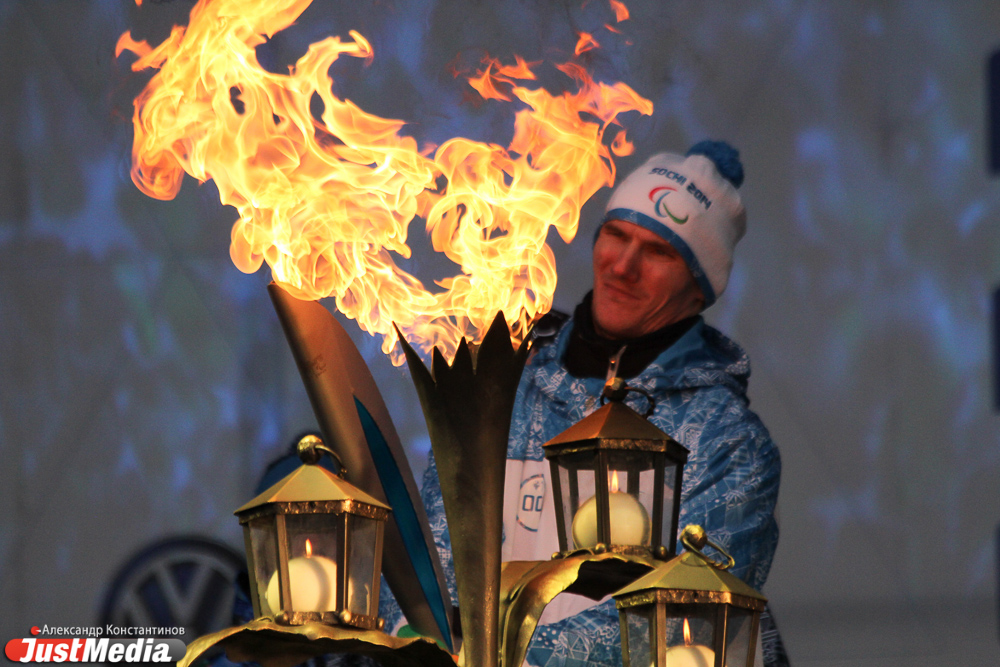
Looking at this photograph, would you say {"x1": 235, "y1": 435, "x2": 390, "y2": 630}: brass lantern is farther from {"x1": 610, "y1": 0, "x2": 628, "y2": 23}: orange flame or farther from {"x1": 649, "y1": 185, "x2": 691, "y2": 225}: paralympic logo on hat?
{"x1": 610, "y1": 0, "x2": 628, "y2": 23}: orange flame

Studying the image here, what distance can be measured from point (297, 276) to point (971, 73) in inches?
88.1

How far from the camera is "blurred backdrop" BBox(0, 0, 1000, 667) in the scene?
284cm

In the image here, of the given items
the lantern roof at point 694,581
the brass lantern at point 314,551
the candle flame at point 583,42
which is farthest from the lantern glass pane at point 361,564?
the candle flame at point 583,42

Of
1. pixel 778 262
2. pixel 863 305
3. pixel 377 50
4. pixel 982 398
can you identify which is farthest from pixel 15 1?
pixel 982 398

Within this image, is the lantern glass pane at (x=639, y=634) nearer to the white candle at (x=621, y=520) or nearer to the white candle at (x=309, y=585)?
the white candle at (x=621, y=520)

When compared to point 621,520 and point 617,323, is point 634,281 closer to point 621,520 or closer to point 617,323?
point 617,323

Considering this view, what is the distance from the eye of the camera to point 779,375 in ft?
9.82

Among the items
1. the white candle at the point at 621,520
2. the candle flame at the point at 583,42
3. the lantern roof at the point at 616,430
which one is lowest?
the white candle at the point at 621,520

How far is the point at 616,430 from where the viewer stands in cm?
124

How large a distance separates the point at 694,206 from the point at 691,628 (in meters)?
1.12

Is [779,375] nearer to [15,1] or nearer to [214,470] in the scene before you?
[214,470]

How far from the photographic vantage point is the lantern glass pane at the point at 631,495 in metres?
1.22

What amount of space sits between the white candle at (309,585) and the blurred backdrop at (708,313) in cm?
178

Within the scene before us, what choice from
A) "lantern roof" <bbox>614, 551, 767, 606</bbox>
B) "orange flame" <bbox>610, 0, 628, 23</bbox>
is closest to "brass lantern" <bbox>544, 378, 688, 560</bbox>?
"lantern roof" <bbox>614, 551, 767, 606</bbox>
